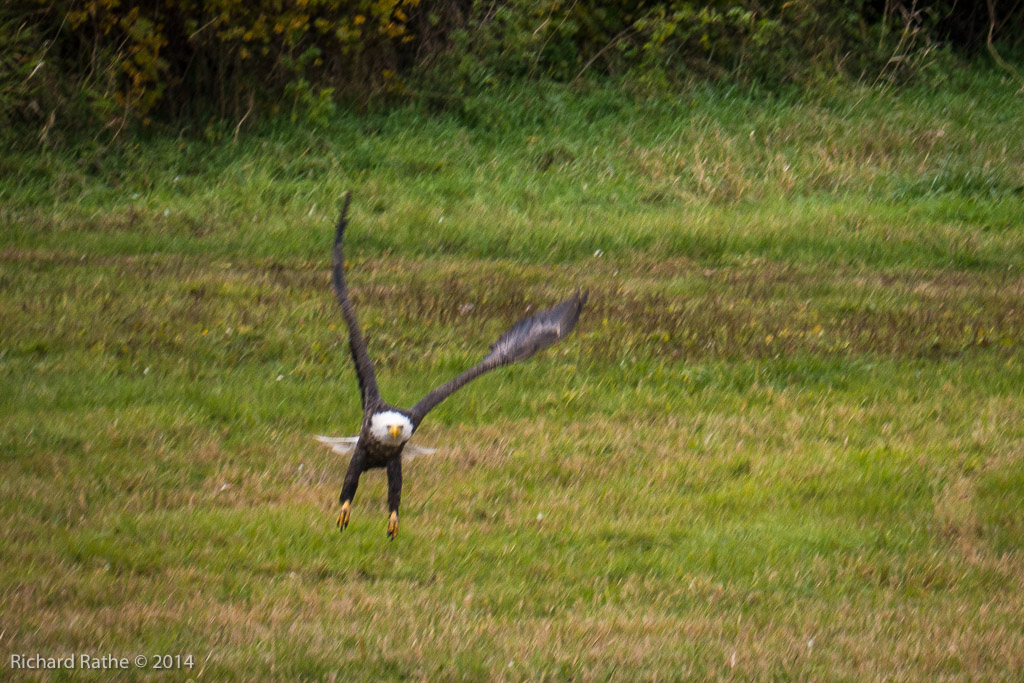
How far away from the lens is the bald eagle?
15.2ft

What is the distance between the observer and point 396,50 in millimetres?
14148

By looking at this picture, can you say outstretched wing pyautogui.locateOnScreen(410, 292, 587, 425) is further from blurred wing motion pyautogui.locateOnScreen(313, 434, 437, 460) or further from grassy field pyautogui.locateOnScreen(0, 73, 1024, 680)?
grassy field pyautogui.locateOnScreen(0, 73, 1024, 680)

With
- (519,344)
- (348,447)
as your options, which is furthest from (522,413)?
(519,344)

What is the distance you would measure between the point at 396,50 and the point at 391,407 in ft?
33.1

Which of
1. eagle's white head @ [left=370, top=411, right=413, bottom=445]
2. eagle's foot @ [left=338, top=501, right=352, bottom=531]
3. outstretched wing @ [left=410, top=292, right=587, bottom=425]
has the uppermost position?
outstretched wing @ [left=410, top=292, right=587, bottom=425]

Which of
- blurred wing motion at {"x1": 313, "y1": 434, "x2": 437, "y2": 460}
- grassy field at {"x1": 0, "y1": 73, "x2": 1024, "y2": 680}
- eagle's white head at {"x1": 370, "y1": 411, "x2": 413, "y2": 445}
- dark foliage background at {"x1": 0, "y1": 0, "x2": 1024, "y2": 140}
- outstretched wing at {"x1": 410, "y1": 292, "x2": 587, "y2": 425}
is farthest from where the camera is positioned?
dark foliage background at {"x1": 0, "y1": 0, "x2": 1024, "y2": 140}

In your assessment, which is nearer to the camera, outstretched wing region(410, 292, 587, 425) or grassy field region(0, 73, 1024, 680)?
grassy field region(0, 73, 1024, 680)

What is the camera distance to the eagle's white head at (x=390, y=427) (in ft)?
14.9

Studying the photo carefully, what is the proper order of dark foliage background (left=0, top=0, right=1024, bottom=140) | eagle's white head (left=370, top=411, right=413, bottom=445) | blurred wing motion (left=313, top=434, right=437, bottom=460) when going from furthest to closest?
dark foliage background (left=0, top=0, right=1024, bottom=140) < blurred wing motion (left=313, top=434, right=437, bottom=460) < eagle's white head (left=370, top=411, right=413, bottom=445)

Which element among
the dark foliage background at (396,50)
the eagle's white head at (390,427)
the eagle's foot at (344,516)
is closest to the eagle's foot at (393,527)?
the eagle's foot at (344,516)

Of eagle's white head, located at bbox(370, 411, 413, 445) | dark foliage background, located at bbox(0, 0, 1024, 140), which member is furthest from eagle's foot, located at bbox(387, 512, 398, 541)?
dark foliage background, located at bbox(0, 0, 1024, 140)

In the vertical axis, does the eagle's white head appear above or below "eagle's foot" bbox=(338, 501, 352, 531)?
above

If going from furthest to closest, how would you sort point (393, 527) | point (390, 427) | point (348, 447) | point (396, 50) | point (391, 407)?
point (396, 50) < point (348, 447) < point (391, 407) < point (393, 527) < point (390, 427)

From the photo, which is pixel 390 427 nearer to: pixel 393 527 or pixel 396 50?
pixel 393 527
